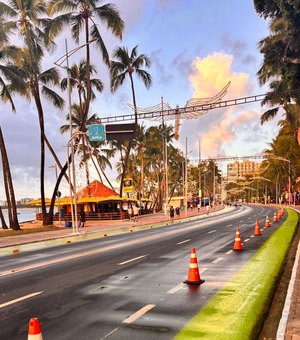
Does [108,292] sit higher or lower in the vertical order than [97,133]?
lower

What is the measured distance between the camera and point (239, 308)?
824 centimetres

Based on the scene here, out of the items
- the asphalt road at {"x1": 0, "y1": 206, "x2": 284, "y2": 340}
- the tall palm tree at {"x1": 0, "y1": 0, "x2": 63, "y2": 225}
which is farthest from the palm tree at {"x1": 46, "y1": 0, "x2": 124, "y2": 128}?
the asphalt road at {"x1": 0, "y1": 206, "x2": 284, "y2": 340}

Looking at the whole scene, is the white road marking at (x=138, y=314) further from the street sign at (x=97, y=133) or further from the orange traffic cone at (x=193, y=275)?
the street sign at (x=97, y=133)

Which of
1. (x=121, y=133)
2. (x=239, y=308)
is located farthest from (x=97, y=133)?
(x=239, y=308)

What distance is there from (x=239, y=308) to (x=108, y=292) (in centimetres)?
306

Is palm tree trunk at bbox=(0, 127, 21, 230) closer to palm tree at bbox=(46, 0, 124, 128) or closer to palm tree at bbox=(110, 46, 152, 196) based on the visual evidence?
palm tree at bbox=(46, 0, 124, 128)

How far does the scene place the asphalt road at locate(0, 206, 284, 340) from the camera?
7098 mm

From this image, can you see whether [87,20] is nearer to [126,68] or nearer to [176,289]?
[126,68]

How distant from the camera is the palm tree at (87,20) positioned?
40531mm

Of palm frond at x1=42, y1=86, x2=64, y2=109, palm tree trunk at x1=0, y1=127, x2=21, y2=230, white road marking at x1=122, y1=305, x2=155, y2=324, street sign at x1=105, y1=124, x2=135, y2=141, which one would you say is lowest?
white road marking at x1=122, y1=305, x2=155, y2=324

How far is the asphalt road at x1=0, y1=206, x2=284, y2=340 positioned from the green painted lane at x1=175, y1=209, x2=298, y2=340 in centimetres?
25

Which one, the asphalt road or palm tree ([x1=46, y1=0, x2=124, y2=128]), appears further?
palm tree ([x1=46, y1=0, x2=124, y2=128])

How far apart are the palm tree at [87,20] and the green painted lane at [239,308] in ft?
100

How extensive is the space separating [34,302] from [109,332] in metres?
2.82
